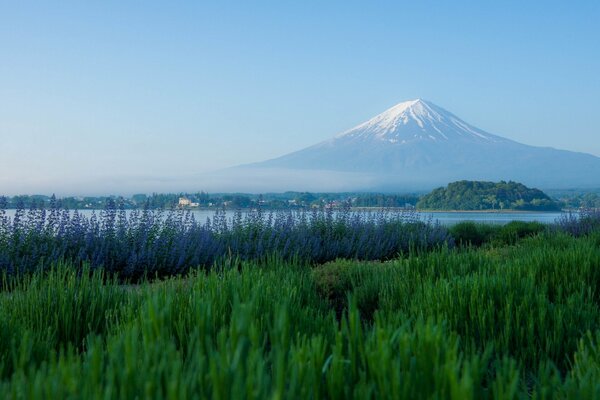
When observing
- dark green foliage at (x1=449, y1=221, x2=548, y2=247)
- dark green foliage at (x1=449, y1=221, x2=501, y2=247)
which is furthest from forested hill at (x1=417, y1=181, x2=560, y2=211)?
dark green foliage at (x1=449, y1=221, x2=501, y2=247)

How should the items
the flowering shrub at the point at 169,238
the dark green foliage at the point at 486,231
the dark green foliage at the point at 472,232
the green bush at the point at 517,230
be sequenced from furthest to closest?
1. the dark green foliage at the point at 472,232
2. the dark green foliage at the point at 486,231
3. the green bush at the point at 517,230
4. the flowering shrub at the point at 169,238

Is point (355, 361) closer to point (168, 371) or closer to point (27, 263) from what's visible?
point (168, 371)

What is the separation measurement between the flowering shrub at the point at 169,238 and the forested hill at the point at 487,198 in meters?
15.3

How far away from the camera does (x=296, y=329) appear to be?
2.37 m

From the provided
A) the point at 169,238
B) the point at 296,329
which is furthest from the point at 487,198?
the point at 296,329

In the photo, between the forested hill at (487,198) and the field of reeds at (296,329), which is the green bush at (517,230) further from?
the forested hill at (487,198)

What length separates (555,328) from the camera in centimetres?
342

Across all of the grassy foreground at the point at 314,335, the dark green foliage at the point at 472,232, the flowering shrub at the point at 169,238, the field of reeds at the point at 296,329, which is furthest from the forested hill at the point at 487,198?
the grassy foreground at the point at 314,335

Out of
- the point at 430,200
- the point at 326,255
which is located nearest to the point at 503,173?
the point at 430,200

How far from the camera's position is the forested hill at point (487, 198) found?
27109 millimetres

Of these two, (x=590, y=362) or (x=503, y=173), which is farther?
(x=503, y=173)

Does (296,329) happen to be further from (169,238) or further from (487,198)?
(487,198)

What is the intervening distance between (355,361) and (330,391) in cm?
27

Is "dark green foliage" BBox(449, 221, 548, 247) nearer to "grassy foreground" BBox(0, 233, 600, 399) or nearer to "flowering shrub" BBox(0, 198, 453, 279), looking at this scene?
"flowering shrub" BBox(0, 198, 453, 279)
